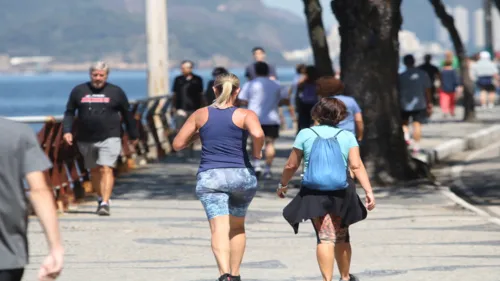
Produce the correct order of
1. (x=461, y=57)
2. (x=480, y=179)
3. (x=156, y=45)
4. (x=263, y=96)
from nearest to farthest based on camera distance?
1. (x=263, y=96)
2. (x=480, y=179)
3. (x=156, y=45)
4. (x=461, y=57)

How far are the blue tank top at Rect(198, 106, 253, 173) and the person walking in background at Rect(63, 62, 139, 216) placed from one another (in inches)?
195

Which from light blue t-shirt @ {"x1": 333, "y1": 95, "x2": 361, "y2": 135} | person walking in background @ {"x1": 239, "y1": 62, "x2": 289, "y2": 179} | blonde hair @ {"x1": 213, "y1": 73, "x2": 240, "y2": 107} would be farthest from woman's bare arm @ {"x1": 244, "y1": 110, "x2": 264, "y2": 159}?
person walking in background @ {"x1": 239, "y1": 62, "x2": 289, "y2": 179}

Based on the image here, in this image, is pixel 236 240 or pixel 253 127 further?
pixel 236 240

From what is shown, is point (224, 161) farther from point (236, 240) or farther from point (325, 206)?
point (325, 206)

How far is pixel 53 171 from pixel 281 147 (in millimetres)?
10641

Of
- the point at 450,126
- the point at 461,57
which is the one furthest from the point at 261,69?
the point at 461,57

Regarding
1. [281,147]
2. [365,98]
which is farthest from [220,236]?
[281,147]

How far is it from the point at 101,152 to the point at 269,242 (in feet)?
9.47

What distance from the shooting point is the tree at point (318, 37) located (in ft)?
65.7

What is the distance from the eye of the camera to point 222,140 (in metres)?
9.37

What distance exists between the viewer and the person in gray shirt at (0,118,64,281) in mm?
5734

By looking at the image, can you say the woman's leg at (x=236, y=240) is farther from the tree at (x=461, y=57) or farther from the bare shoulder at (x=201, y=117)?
the tree at (x=461, y=57)

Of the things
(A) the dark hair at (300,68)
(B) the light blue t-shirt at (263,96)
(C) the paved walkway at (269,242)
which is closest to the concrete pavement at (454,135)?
(A) the dark hair at (300,68)

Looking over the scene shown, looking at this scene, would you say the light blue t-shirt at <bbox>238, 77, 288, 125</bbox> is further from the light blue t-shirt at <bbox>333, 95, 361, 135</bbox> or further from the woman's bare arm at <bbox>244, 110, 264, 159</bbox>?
the woman's bare arm at <bbox>244, 110, 264, 159</bbox>
